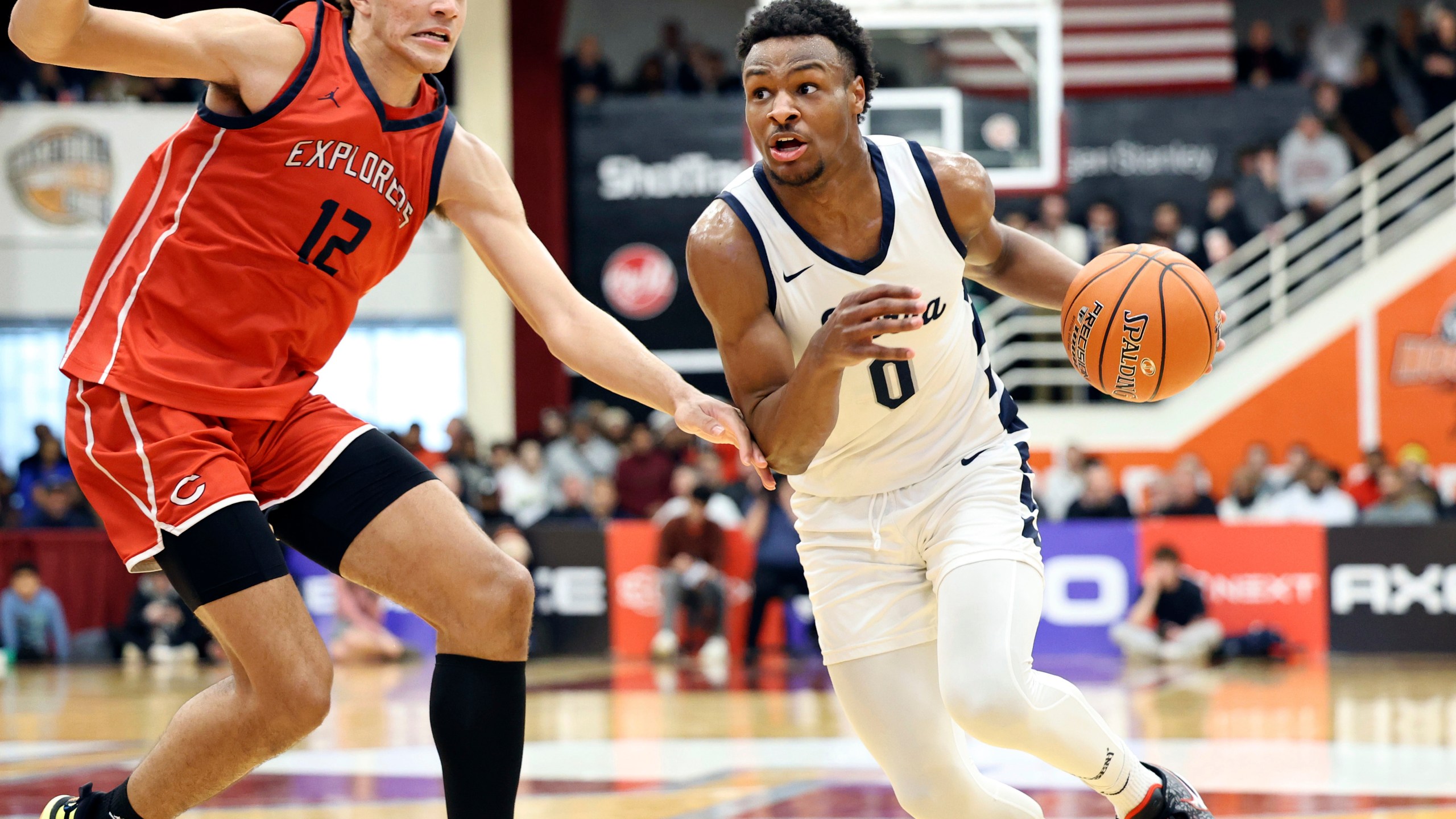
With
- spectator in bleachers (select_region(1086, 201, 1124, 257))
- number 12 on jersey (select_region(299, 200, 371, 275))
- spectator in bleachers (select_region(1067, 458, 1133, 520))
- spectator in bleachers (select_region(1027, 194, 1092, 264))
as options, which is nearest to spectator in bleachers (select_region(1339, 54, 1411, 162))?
spectator in bleachers (select_region(1086, 201, 1124, 257))

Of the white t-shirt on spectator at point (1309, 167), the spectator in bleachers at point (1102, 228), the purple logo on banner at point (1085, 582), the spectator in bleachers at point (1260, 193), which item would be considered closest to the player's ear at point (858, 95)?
the purple logo on banner at point (1085, 582)

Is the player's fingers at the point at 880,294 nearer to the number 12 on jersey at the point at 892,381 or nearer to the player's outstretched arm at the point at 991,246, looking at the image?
the number 12 on jersey at the point at 892,381

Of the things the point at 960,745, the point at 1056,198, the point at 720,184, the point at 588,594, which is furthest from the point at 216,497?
the point at 720,184

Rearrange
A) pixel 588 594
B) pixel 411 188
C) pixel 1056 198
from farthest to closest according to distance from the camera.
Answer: pixel 1056 198
pixel 588 594
pixel 411 188

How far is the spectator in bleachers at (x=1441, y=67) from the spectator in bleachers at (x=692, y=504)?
8992 mm

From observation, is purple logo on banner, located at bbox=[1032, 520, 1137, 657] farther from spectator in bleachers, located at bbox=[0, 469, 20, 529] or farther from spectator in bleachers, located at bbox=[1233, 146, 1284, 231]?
spectator in bleachers, located at bbox=[0, 469, 20, 529]

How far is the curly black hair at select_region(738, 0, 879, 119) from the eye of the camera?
12.5ft

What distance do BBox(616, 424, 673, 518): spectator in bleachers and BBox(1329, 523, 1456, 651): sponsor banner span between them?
567cm

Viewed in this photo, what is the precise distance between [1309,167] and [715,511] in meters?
7.75

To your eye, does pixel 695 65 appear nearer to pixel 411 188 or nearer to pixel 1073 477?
pixel 1073 477

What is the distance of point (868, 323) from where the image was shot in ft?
11.0

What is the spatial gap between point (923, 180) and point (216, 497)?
193cm

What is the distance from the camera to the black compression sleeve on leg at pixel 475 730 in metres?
3.57

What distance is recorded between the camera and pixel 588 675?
11.0 metres
